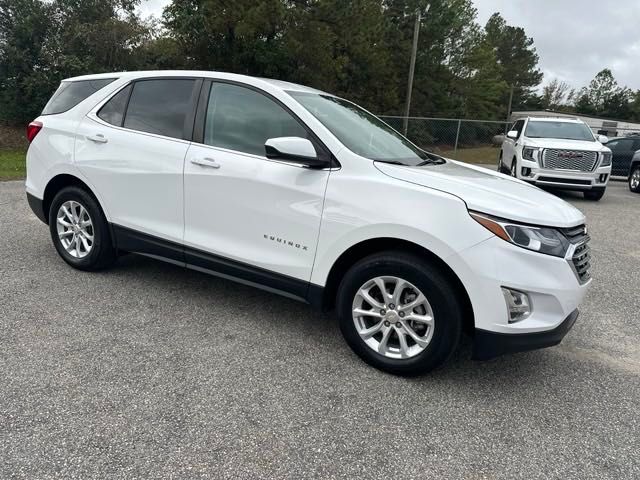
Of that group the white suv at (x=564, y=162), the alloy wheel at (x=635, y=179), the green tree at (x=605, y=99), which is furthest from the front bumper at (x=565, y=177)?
the green tree at (x=605, y=99)

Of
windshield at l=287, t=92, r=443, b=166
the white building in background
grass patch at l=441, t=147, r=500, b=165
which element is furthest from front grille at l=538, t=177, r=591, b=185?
the white building in background

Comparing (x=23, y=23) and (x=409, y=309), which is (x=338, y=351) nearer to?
(x=409, y=309)

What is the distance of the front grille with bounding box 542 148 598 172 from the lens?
32.8 feet

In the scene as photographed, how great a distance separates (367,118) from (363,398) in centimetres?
232

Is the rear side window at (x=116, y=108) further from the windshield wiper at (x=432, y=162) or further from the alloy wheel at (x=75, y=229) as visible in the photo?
the windshield wiper at (x=432, y=162)

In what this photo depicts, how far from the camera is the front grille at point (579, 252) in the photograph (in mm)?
2799

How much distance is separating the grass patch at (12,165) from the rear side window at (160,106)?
25.8 feet

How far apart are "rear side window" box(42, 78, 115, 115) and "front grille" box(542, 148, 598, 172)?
868 cm

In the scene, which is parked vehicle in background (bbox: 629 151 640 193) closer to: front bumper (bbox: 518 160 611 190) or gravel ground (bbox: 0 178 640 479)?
front bumper (bbox: 518 160 611 190)

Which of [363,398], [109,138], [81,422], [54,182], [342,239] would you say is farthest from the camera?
[54,182]

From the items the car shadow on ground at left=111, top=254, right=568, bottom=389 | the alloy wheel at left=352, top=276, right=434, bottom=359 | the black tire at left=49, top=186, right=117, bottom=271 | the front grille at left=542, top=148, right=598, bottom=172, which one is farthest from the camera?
the front grille at left=542, top=148, right=598, bottom=172

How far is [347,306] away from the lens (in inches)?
121

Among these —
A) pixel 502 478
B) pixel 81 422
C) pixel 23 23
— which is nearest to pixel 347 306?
pixel 502 478

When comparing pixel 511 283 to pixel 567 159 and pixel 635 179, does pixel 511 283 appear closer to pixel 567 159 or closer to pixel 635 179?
pixel 567 159
